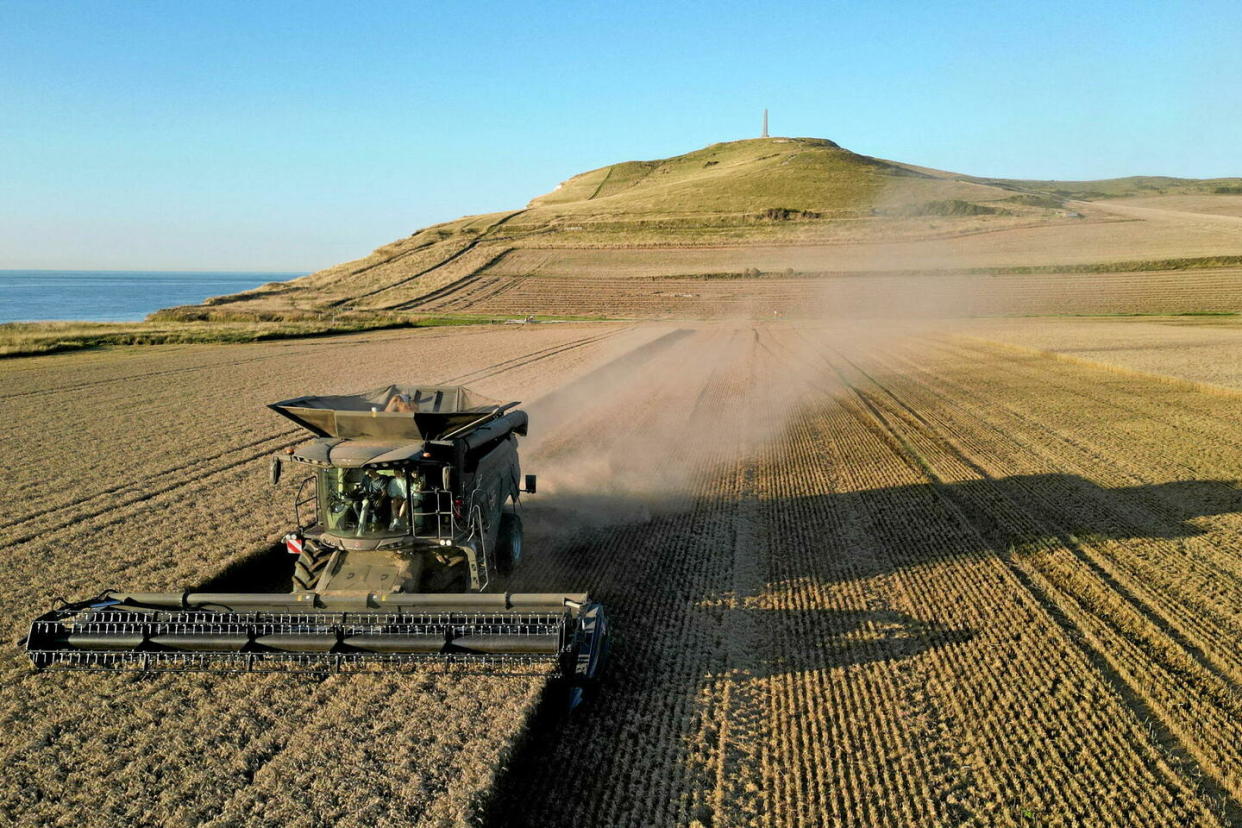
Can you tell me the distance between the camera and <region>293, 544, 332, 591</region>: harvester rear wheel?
938 centimetres

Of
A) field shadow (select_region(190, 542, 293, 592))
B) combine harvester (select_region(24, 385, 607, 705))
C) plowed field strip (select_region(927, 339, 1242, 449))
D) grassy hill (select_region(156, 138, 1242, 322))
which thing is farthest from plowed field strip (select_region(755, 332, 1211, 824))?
grassy hill (select_region(156, 138, 1242, 322))

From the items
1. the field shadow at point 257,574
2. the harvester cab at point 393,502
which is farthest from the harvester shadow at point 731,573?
the field shadow at point 257,574

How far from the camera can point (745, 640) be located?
954 cm

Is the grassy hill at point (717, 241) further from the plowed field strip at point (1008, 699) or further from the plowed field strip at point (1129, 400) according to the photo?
the plowed field strip at point (1008, 699)

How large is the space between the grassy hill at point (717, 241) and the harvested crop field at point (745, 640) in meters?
45.0

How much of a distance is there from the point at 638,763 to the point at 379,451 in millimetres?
4384

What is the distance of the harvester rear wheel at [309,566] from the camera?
30.8 ft

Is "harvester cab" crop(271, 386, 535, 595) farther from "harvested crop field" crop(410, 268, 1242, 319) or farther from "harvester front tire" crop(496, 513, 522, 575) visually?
"harvested crop field" crop(410, 268, 1242, 319)

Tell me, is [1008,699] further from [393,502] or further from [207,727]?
[207,727]

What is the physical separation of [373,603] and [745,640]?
4294mm

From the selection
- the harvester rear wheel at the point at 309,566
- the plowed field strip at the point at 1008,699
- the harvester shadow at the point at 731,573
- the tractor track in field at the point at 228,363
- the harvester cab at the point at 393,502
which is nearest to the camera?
the plowed field strip at the point at 1008,699

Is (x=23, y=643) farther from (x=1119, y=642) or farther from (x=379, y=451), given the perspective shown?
(x=1119, y=642)

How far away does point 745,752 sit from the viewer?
7301 millimetres

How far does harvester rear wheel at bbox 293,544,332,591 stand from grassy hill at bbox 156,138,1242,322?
52.9 meters
